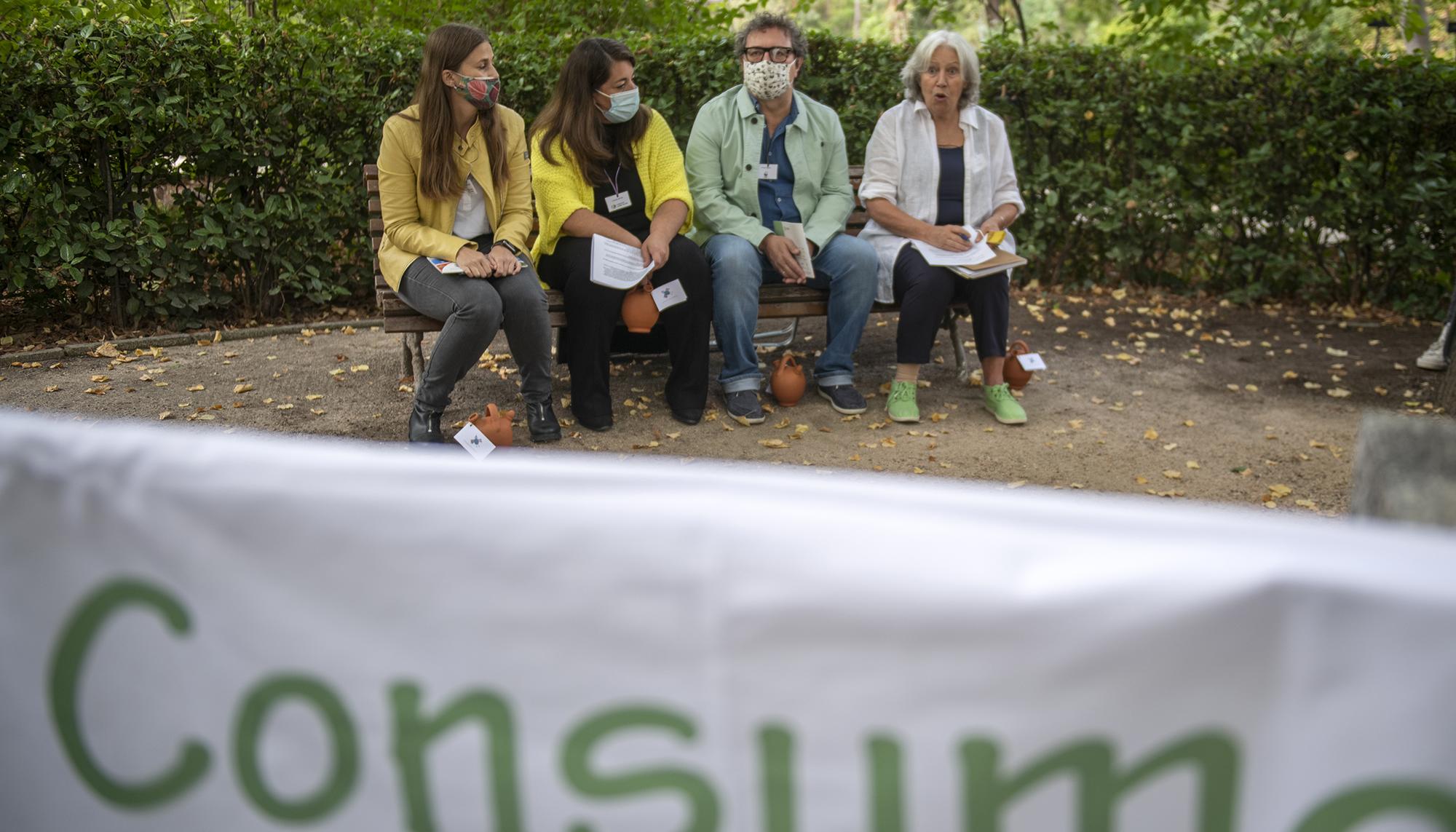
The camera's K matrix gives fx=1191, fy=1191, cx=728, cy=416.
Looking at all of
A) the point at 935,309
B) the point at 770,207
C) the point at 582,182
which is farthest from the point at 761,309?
the point at 582,182

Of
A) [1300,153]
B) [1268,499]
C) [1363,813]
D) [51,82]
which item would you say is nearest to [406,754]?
[1363,813]

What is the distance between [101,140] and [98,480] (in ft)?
19.5

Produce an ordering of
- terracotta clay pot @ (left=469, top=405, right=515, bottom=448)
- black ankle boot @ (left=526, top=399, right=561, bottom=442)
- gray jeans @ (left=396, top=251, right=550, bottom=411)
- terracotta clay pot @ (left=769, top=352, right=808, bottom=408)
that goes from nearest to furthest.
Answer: terracotta clay pot @ (left=469, top=405, right=515, bottom=448) → gray jeans @ (left=396, top=251, right=550, bottom=411) → black ankle boot @ (left=526, top=399, right=561, bottom=442) → terracotta clay pot @ (left=769, top=352, right=808, bottom=408)

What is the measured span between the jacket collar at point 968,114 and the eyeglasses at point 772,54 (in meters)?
0.65

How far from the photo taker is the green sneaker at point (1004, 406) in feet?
17.1

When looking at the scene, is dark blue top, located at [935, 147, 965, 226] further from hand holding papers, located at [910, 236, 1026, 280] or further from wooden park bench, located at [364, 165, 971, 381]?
wooden park bench, located at [364, 165, 971, 381]

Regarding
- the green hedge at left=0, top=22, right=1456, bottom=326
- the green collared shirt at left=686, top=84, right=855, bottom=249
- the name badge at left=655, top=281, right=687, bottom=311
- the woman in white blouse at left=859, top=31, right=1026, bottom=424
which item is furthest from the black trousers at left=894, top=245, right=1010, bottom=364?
the green hedge at left=0, top=22, right=1456, bottom=326

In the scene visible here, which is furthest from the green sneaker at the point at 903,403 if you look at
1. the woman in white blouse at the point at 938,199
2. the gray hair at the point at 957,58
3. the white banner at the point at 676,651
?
the white banner at the point at 676,651

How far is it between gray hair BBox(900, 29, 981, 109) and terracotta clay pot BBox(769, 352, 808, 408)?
142 centimetres

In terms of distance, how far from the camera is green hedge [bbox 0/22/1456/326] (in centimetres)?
A: 632

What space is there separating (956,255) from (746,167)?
41.3 inches

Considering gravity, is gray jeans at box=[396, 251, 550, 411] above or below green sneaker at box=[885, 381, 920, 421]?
above

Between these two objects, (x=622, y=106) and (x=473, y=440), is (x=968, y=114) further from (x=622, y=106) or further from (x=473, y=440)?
(x=473, y=440)

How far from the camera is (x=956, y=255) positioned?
5316 mm
